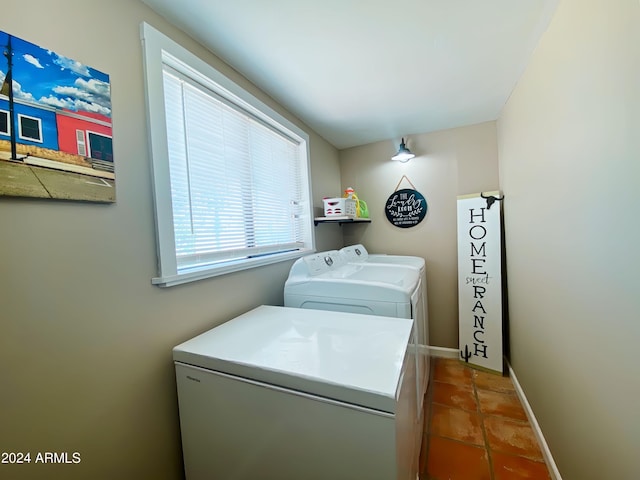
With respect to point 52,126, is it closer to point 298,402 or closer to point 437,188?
point 298,402

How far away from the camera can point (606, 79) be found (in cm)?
82

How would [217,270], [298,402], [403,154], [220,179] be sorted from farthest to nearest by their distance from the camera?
1. [403,154]
2. [220,179]
3. [217,270]
4. [298,402]

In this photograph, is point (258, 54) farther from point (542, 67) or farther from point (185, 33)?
point (542, 67)

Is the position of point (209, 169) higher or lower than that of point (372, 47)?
lower

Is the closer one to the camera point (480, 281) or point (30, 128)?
point (30, 128)

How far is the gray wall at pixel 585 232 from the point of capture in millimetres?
756

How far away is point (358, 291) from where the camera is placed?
1442 mm

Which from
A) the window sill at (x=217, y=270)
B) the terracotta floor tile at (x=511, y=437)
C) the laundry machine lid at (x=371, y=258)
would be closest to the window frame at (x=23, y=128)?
the window sill at (x=217, y=270)

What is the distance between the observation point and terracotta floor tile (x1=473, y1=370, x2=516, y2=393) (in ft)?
6.70

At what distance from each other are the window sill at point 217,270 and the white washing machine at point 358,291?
19cm

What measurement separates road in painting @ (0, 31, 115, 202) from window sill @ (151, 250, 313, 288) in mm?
371

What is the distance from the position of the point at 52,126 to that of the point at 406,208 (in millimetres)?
2654

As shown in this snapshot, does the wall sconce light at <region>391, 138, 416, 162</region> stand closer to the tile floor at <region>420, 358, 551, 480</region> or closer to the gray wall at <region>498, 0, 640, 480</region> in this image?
the gray wall at <region>498, 0, 640, 480</region>

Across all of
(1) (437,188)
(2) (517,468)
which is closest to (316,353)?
(2) (517,468)
